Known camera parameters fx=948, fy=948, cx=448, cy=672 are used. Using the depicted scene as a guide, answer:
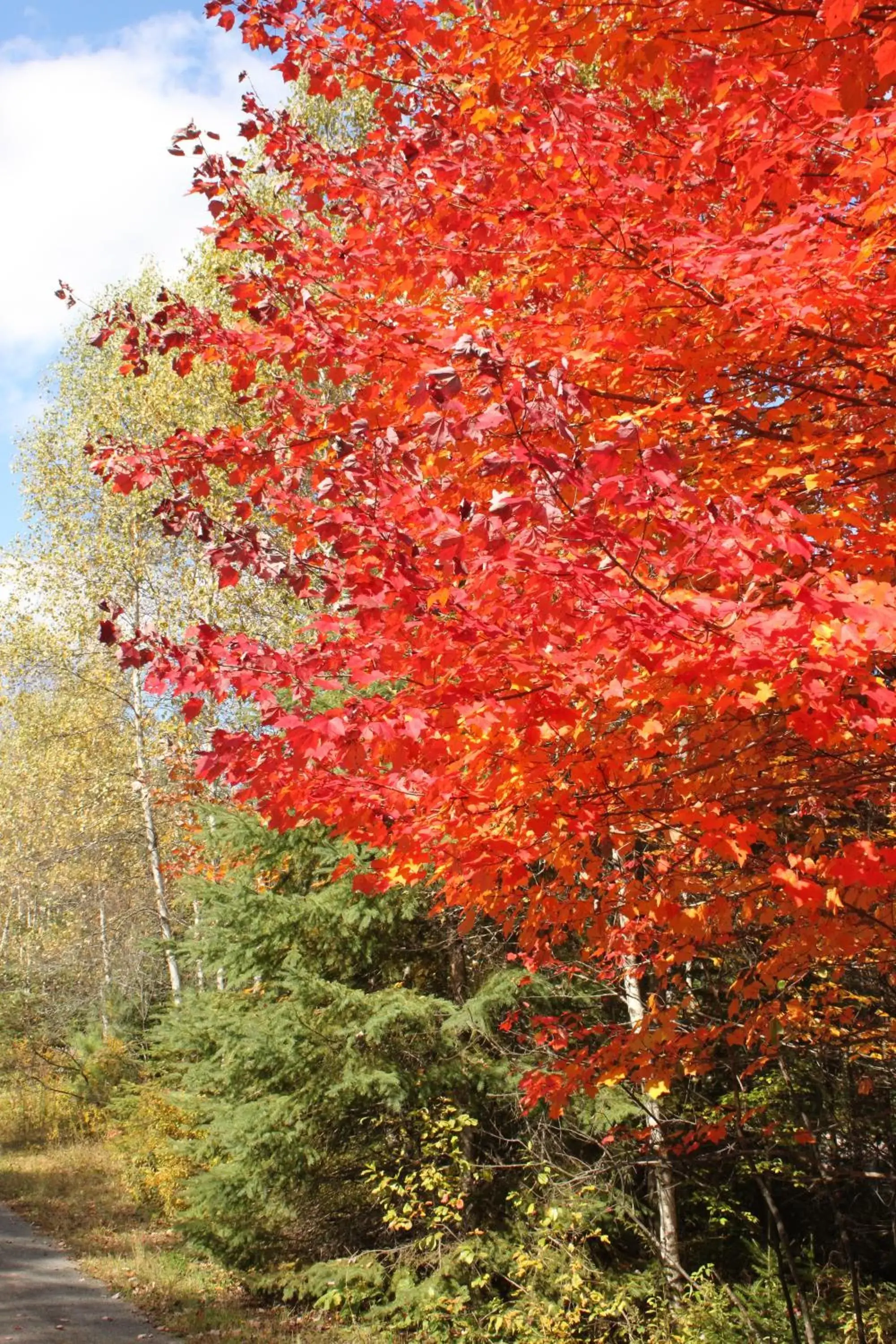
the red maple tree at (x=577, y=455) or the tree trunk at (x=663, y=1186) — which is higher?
the red maple tree at (x=577, y=455)

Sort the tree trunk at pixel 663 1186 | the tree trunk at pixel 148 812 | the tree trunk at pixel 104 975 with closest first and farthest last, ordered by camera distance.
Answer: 1. the tree trunk at pixel 663 1186
2. the tree trunk at pixel 148 812
3. the tree trunk at pixel 104 975

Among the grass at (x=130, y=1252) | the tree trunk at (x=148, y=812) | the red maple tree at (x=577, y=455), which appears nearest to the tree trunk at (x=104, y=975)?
the grass at (x=130, y=1252)

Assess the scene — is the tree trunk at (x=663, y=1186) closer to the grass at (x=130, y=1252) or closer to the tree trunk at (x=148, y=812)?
the grass at (x=130, y=1252)

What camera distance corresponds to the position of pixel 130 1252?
11.0 metres

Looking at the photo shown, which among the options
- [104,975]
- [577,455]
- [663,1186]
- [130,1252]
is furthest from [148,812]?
[577,455]

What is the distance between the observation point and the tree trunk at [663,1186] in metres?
6.66

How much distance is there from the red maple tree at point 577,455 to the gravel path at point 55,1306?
6.46 m

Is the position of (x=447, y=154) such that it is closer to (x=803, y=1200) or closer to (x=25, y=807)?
(x=803, y=1200)

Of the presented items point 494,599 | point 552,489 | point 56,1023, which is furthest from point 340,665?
point 56,1023

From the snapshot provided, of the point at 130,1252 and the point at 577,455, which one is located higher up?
the point at 577,455

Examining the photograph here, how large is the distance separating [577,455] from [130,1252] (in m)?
12.0

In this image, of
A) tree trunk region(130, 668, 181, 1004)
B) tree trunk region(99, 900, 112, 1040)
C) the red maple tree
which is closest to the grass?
tree trunk region(130, 668, 181, 1004)

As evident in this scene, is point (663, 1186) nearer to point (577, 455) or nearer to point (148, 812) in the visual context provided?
point (577, 455)

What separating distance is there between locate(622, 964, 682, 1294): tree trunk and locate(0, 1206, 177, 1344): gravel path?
170 inches
